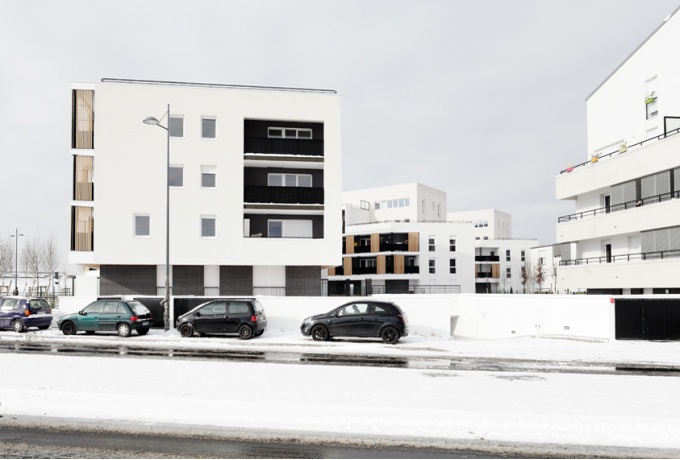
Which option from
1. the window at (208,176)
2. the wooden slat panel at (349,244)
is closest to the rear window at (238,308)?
the window at (208,176)

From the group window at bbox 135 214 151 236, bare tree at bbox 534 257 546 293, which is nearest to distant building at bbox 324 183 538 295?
bare tree at bbox 534 257 546 293

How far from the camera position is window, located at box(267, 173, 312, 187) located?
33.4 metres

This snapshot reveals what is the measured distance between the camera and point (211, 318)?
2036cm

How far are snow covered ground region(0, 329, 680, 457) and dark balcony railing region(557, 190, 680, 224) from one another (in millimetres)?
21597

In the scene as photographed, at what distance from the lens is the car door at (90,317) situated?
832 inches

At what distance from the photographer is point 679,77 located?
30.8 metres

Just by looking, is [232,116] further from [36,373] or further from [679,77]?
[679,77]

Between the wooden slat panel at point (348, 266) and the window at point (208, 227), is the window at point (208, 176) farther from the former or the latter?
the wooden slat panel at point (348, 266)

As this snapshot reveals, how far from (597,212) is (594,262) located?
3625mm

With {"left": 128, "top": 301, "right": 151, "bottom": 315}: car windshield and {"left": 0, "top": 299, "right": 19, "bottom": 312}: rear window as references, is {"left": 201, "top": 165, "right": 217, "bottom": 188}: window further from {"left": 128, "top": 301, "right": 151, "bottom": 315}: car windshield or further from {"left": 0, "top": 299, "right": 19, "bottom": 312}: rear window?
{"left": 0, "top": 299, "right": 19, "bottom": 312}: rear window

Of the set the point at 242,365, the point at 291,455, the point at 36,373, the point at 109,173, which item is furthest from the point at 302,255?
the point at 291,455

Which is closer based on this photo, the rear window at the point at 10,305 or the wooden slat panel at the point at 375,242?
the rear window at the point at 10,305

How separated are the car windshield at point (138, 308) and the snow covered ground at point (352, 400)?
278 inches

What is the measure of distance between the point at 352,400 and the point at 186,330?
13577 mm
